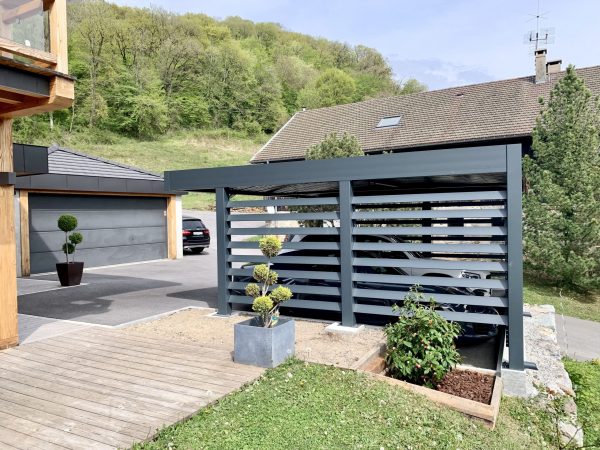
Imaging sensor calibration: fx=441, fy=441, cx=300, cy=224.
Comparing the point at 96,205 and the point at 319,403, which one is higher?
the point at 96,205

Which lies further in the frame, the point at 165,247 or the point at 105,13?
the point at 105,13

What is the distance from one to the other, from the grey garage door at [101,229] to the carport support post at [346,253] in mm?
10280

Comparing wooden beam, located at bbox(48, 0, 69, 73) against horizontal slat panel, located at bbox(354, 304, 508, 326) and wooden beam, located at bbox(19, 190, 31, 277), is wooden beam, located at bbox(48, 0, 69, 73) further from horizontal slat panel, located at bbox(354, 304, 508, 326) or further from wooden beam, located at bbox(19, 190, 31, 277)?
wooden beam, located at bbox(19, 190, 31, 277)

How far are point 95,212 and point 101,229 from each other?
1.90 ft

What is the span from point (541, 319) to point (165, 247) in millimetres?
12702

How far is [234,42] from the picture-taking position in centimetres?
5375

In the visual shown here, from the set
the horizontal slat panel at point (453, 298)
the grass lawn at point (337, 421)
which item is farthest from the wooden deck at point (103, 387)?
the horizontal slat panel at point (453, 298)

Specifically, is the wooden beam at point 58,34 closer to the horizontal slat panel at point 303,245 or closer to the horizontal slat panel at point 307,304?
the horizontal slat panel at point 303,245

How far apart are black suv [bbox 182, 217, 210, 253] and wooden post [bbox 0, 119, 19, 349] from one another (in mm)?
11759

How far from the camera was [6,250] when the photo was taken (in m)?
5.16

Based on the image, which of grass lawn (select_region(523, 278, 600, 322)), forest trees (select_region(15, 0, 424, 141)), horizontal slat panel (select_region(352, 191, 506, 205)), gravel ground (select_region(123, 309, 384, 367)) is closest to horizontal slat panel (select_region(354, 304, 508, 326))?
gravel ground (select_region(123, 309, 384, 367))

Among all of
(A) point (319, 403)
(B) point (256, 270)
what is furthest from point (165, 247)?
(A) point (319, 403)

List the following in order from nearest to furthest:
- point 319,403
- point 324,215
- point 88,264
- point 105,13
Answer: point 319,403 → point 324,215 → point 88,264 → point 105,13

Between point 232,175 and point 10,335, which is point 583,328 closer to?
point 232,175
